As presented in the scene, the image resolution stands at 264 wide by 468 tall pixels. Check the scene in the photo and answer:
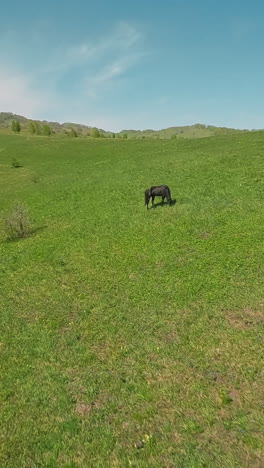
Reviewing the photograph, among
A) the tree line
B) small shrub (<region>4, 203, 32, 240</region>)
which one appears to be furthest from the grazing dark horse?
the tree line

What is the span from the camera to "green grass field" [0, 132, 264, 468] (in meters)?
8.75

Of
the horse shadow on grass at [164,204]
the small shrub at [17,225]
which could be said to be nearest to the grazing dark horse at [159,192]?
the horse shadow on grass at [164,204]

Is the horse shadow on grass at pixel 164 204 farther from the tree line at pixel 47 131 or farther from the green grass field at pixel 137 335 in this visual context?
the tree line at pixel 47 131

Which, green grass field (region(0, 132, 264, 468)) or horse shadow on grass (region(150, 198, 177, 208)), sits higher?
horse shadow on grass (region(150, 198, 177, 208))

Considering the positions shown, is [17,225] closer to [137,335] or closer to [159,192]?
[159,192]

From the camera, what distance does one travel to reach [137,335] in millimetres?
13070

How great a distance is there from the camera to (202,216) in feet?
80.4

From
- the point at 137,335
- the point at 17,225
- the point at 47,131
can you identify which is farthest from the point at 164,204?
the point at 47,131

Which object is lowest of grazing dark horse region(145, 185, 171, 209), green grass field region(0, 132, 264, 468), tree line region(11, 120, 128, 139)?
green grass field region(0, 132, 264, 468)

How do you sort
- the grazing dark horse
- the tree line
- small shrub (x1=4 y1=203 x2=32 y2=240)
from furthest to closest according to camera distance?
1. the tree line
2. the grazing dark horse
3. small shrub (x1=4 y1=203 x2=32 y2=240)

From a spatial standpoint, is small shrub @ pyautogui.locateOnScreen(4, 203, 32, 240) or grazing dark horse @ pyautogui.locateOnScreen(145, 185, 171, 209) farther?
grazing dark horse @ pyautogui.locateOnScreen(145, 185, 171, 209)

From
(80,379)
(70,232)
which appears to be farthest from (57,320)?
(70,232)

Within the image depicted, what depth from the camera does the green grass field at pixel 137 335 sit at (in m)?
8.75

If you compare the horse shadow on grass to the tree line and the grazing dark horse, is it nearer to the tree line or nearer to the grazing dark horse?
the grazing dark horse
